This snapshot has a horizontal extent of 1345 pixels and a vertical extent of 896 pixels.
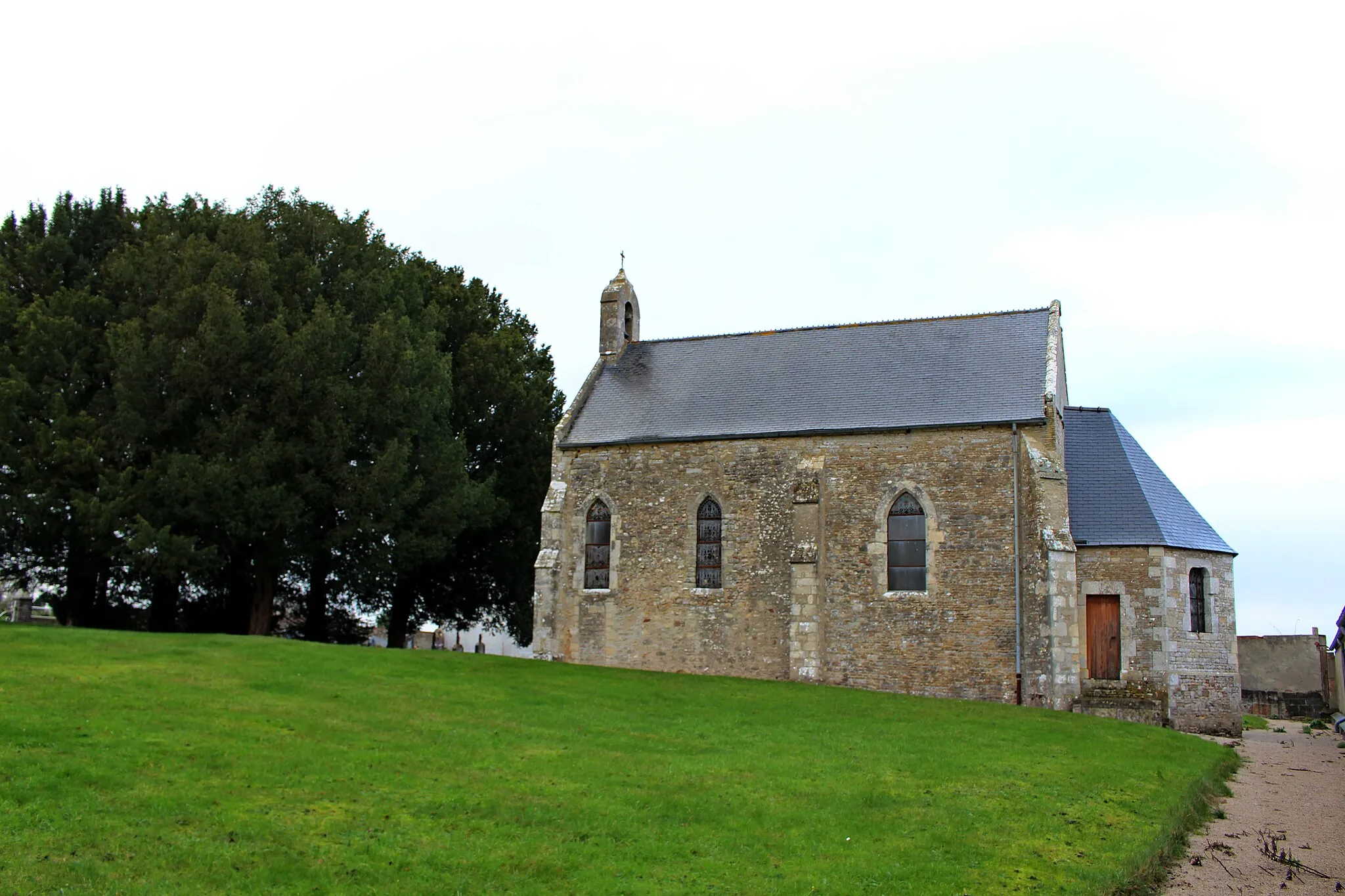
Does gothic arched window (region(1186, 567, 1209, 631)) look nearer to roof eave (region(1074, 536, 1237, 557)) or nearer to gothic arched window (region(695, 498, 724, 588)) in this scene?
roof eave (region(1074, 536, 1237, 557))

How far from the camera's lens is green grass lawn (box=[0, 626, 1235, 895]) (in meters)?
9.55

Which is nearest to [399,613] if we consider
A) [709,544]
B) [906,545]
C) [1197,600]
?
[709,544]

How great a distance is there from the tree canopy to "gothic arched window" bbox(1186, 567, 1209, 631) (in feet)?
61.7

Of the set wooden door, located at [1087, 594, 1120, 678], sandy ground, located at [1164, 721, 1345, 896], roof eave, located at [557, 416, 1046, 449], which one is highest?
roof eave, located at [557, 416, 1046, 449]

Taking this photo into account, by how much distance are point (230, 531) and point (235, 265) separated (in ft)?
23.4

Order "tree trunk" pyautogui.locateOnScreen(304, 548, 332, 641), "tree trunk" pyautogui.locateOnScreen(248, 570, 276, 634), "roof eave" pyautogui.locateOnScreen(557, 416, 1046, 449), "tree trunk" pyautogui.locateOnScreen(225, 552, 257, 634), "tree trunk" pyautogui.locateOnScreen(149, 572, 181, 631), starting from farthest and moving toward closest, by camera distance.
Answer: "tree trunk" pyautogui.locateOnScreen(304, 548, 332, 641)
"tree trunk" pyautogui.locateOnScreen(225, 552, 257, 634)
"tree trunk" pyautogui.locateOnScreen(149, 572, 181, 631)
"tree trunk" pyautogui.locateOnScreen(248, 570, 276, 634)
"roof eave" pyautogui.locateOnScreen(557, 416, 1046, 449)

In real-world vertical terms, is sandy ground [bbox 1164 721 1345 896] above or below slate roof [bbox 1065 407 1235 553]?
below

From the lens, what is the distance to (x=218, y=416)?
29.0 meters

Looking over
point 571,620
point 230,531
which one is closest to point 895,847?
point 571,620

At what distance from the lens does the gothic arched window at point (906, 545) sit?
1033 inches

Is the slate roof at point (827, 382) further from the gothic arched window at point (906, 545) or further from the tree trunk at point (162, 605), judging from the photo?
the tree trunk at point (162, 605)

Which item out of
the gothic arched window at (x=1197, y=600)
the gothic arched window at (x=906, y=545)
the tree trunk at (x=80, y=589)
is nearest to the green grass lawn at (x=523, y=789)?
the gothic arched window at (x=1197, y=600)

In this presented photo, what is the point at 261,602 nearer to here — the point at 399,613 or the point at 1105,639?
the point at 399,613

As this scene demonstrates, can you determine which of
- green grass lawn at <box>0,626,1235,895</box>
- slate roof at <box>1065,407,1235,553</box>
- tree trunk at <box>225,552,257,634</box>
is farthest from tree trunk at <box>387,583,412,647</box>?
slate roof at <box>1065,407,1235,553</box>
